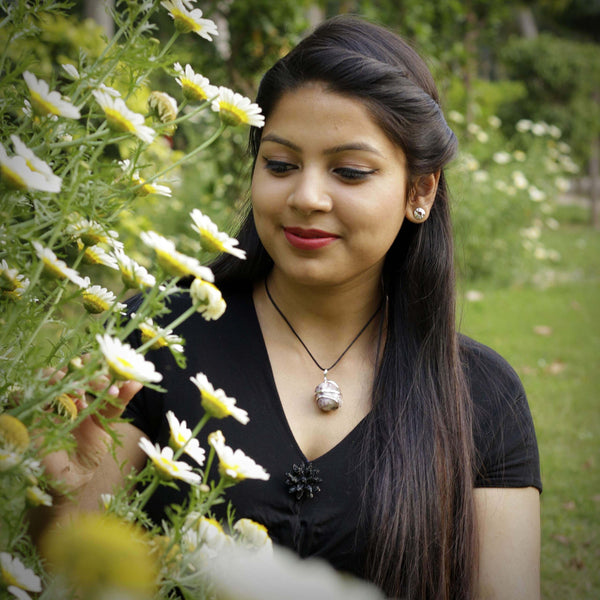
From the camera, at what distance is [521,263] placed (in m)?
7.42

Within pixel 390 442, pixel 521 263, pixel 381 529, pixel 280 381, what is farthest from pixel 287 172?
pixel 521 263

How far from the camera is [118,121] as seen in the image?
74 cm

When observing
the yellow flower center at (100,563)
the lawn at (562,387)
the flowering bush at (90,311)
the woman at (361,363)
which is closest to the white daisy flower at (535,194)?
the lawn at (562,387)

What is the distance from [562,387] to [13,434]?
467 cm

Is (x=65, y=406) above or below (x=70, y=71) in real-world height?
below

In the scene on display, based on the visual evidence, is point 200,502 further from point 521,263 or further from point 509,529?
point 521,263

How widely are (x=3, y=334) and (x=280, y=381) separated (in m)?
1.09

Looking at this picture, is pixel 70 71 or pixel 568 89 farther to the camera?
pixel 568 89

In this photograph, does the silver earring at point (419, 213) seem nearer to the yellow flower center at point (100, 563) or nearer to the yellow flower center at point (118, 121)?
the yellow flower center at point (118, 121)

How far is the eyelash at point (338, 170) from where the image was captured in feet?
5.09

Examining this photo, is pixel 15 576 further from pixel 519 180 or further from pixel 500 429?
pixel 519 180

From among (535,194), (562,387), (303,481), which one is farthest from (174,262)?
(535,194)

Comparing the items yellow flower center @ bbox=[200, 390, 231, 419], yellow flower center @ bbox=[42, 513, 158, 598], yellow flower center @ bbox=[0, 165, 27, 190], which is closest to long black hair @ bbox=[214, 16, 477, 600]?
yellow flower center @ bbox=[200, 390, 231, 419]

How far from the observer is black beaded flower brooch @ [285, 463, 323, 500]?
1.60 meters
